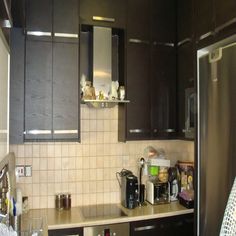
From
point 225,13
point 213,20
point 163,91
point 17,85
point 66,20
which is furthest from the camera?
point 163,91

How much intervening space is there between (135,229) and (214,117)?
3.78ft

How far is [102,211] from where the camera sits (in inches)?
94.9

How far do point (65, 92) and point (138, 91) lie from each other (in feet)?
2.17

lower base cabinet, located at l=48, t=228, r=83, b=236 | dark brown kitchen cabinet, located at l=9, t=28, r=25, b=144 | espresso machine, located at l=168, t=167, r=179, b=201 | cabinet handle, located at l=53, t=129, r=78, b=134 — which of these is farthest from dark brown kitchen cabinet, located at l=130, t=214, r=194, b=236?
dark brown kitchen cabinet, located at l=9, t=28, r=25, b=144

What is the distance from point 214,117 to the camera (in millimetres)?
1653

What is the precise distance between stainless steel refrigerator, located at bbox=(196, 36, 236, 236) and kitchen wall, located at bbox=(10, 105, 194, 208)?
103 cm

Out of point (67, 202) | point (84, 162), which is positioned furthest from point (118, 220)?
point (84, 162)

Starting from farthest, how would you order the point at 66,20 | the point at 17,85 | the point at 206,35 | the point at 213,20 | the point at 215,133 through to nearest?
the point at 66,20
the point at 17,85
the point at 206,35
the point at 213,20
the point at 215,133

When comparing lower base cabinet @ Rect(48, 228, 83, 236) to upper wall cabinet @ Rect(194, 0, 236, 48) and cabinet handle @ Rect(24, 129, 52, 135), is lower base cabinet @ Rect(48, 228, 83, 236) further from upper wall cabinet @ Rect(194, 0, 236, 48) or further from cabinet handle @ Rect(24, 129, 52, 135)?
upper wall cabinet @ Rect(194, 0, 236, 48)

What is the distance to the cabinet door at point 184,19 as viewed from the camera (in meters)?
2.32

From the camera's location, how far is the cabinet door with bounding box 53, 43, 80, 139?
7.22ft

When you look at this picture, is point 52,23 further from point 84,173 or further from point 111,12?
point 84,173

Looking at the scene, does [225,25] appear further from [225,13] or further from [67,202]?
[67,202]

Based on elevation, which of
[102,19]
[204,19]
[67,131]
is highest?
[102,19]
